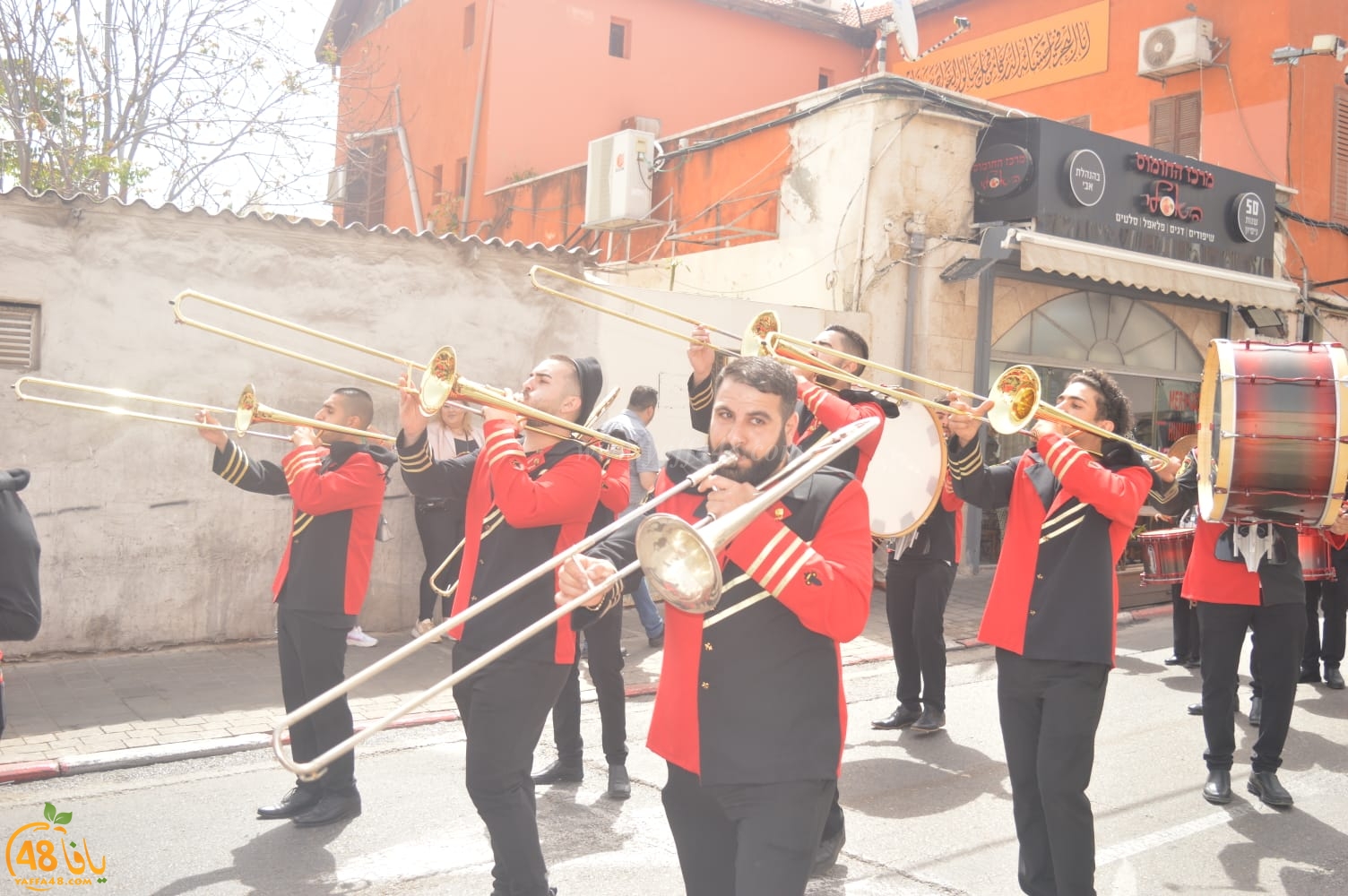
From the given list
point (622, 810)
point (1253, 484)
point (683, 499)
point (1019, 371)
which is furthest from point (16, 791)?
point (1253, 484)

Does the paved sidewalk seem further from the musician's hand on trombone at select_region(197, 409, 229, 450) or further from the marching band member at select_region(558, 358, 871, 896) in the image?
the marching band member at select_region(558, 358, 871, 896)

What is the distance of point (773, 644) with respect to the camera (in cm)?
309

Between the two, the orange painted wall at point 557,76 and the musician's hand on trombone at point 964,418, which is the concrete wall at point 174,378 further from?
the orange painted wall at point 557,76

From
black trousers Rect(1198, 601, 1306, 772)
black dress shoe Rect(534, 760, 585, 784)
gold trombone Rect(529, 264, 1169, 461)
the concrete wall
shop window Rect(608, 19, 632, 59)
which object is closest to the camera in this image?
gold trombone Rect(529, 264, 1169, 461)

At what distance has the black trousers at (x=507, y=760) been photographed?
3963 mm

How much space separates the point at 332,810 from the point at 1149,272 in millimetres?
11669

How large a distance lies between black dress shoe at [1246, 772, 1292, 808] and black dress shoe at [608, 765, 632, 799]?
3.13m

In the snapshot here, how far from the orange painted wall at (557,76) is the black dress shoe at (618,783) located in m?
14.7

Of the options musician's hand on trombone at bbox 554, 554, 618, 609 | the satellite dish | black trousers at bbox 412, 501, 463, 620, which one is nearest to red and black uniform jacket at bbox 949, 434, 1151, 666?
musician's hand on trombone at bbox 554, 554, 618, 609

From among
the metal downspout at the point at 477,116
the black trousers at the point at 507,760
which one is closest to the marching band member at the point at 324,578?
the black trousers at the point at 507,760

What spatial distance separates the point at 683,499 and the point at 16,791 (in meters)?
4.41

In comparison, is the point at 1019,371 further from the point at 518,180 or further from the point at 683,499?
the point at 518,180

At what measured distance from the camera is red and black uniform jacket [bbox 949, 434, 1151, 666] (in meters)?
4.37

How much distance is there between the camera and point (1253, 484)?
5234 mm
